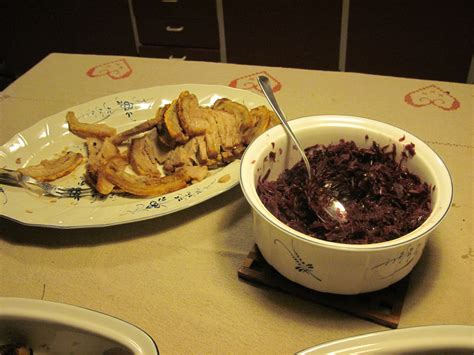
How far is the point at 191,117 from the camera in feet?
3.19

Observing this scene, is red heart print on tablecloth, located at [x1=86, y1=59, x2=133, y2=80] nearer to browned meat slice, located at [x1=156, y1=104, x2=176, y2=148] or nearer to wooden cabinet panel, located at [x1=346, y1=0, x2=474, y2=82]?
browned meat slice, located at [x1=156, y1=104, x2=176, y2=148]

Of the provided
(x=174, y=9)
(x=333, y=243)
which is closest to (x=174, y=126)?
(x=333, y=243)

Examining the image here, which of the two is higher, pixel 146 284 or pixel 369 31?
pixel 146 284

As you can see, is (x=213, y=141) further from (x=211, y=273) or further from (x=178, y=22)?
(x=178, y=22)

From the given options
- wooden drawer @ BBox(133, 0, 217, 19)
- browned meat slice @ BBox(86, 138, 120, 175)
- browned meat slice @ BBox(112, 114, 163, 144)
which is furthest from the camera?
wooden drawer @ BBox(133, 0, 217, 19)

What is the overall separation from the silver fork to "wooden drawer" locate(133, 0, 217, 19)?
1.84m

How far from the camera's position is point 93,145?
3.32 ft

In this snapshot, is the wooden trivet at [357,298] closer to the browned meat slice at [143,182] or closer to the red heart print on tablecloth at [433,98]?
the browned meat slice at [143,182]

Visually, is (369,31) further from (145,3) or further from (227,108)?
(227,108)

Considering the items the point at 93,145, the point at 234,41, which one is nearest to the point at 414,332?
the point at 93,145

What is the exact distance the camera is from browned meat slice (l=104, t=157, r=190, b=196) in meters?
0.85

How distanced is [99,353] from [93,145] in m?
0.55

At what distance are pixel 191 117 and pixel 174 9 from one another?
180 cm

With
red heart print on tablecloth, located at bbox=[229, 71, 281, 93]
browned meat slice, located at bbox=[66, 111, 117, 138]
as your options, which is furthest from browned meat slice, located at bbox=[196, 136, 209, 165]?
red heart print on tablecloth, located at bbox=[229, 71, 281, 93]
